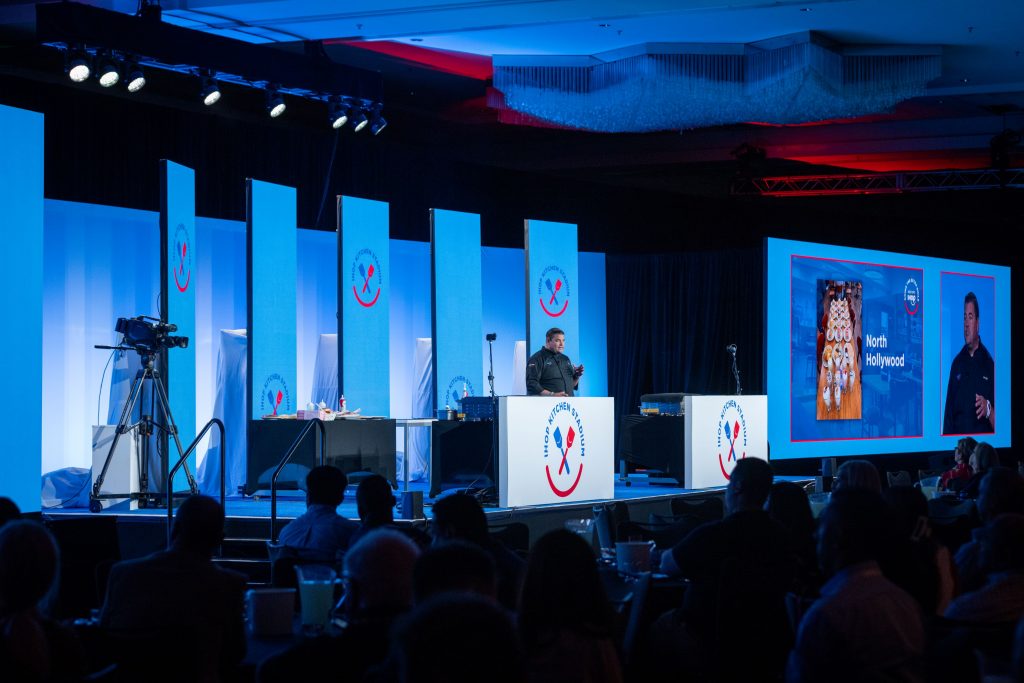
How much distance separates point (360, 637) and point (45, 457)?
7.75 meters

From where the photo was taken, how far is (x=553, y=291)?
10766mm

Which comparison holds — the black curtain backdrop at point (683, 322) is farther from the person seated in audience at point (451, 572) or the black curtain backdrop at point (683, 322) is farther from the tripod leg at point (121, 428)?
the person seated in audience at point (451, 572)

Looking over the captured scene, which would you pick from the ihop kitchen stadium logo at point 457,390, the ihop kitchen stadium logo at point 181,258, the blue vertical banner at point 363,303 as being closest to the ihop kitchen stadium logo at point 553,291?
the ihop kitchen stadium logo at point 457,390

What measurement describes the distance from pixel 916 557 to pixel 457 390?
708cm

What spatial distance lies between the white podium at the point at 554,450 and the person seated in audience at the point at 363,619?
181 inches

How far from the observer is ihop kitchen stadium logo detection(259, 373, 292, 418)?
9031 millimetres

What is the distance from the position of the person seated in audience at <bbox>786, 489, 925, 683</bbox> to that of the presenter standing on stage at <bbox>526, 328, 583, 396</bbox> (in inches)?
255

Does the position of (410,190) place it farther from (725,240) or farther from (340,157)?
(725,240)

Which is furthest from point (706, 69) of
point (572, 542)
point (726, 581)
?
point (572, 542)

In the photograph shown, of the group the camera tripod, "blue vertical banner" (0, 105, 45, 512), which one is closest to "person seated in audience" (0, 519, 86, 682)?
"blue vertical banner" (0, 105, 45, 512)

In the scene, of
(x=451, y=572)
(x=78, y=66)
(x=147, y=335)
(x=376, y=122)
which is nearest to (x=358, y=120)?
(x=376, y=122)

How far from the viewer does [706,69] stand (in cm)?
957

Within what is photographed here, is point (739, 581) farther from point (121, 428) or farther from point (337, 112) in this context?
point (337, 112)

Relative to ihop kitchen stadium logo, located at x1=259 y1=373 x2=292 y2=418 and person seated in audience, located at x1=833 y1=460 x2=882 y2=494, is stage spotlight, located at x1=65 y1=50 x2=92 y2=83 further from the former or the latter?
person seated in audience, located at x1=833 y1=460 x2=882 y2=494
